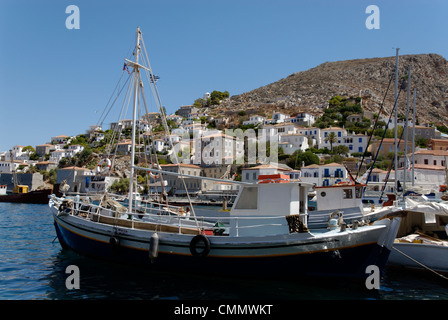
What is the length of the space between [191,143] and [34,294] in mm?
89526

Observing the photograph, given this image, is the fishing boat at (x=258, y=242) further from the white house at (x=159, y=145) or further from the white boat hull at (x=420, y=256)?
the white house at (x=159, y=145)

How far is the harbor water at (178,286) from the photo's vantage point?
9992 millimetres

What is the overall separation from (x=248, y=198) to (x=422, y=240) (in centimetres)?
702

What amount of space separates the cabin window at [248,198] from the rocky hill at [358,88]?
373ft

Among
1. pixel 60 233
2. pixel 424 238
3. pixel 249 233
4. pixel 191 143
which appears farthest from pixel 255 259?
pixel 191 143

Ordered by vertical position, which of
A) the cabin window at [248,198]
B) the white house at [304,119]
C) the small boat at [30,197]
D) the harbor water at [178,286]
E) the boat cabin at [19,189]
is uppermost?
the white house at [304,119]

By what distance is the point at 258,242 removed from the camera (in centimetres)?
1058

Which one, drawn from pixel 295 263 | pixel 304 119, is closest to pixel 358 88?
pixel 304 119

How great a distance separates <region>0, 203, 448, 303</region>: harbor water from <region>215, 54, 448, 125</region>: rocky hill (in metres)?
114

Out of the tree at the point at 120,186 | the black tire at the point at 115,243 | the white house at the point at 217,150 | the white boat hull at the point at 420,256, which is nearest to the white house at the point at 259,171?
the white house at the point at 217,150

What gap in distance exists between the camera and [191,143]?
99250 millimetres

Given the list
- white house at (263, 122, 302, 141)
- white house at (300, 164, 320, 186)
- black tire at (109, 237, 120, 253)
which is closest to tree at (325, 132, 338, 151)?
white house at (263, 122, 302, 141)

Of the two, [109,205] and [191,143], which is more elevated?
[191,143]
